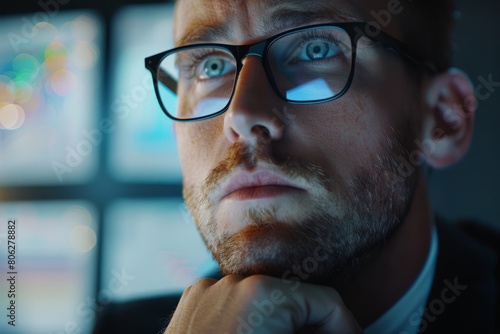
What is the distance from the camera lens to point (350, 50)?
876 millimetres

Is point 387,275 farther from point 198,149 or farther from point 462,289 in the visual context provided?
point 198,149

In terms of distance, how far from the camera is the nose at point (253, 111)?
2.64ft

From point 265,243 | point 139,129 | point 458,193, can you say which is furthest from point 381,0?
point 139,129

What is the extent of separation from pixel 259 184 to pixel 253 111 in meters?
0.12

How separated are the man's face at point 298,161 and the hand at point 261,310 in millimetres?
60

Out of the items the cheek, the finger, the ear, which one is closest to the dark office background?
the cheek

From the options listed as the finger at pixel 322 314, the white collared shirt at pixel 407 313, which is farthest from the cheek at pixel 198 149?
the white collared shirt at pixel 407 313

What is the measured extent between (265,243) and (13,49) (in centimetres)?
208

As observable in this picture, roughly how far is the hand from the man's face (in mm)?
60

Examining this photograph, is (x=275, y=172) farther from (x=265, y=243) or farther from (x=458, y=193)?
(x=458, y=193)

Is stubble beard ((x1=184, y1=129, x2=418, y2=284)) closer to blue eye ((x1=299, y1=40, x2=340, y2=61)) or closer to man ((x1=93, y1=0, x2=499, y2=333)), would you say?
man ((x1=93, y1=0, x2=499, y2=333))

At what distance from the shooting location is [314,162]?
0.83m

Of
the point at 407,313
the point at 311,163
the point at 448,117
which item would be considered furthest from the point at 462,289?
the point at 311,163

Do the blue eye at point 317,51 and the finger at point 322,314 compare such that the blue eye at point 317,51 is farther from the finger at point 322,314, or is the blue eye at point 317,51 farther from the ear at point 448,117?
the finger at point 322,314
